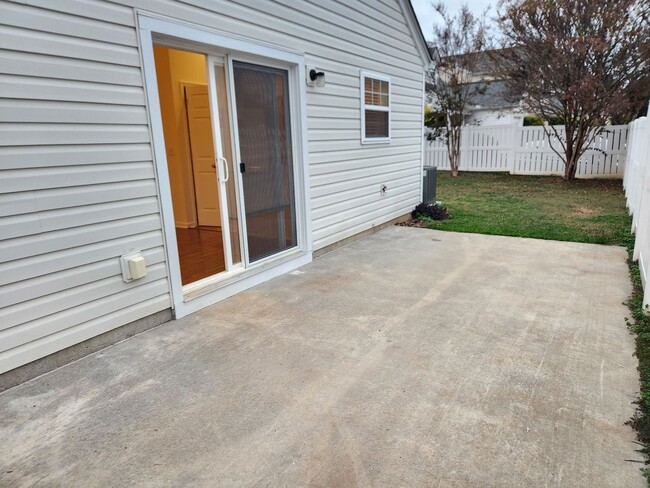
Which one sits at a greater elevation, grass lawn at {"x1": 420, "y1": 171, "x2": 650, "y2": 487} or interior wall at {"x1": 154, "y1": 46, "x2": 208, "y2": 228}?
interior wall at {"x1": 154, "y1": 46, "x2": 208, "y2": 228}

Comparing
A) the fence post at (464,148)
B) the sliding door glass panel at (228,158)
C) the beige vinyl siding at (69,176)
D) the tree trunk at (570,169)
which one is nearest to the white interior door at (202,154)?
the sliding door glass panel at (228,158)

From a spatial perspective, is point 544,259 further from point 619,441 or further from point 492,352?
point 619,441

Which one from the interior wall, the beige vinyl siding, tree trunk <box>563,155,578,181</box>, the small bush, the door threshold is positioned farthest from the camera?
tree trunk <box>563,155,578,181</box>

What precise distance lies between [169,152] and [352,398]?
186 inches

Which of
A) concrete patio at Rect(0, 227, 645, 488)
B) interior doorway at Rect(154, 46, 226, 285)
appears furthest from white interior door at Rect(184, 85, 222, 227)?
concrete patio at Rect(0, 227, 645, 488)

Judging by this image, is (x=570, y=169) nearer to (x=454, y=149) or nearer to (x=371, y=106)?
(x=454, y=149)

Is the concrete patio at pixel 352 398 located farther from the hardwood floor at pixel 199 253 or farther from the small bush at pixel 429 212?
the small bush at pixel 429 212

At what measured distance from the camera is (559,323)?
321 cm

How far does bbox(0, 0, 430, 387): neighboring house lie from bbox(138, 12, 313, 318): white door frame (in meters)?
0.01

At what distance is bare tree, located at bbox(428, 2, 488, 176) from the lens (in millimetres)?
12508

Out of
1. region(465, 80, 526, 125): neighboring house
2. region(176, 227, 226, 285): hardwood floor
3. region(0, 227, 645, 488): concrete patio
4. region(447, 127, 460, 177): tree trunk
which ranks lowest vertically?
region(0, 227, 645, 488): concrete patio

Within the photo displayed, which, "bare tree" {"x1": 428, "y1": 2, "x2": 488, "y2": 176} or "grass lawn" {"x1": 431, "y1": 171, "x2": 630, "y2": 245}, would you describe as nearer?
"grass lawn" {"x1": 431, "y1": 171, "x2": 630, "y2": 245}

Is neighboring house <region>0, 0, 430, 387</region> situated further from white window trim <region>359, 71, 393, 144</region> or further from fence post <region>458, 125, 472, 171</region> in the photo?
fence post <region>458, 125, 472, 171</region>

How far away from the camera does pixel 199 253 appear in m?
4.78
